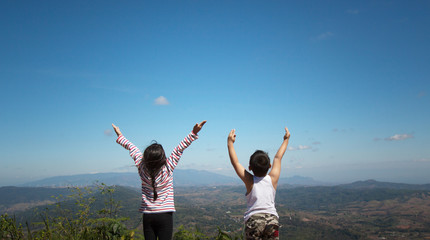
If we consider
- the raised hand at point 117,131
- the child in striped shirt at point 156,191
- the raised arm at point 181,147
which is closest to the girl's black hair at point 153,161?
the child in striped shirt at point 156,191

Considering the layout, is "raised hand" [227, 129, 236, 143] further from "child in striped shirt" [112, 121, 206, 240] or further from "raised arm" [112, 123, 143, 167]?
"raised arm" [112, 123, 143, 167]

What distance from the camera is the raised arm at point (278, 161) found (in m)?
2.93

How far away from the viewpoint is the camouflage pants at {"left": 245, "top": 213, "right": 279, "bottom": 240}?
267 cm

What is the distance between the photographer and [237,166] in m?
2.97

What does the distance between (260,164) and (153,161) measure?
4.16 feet

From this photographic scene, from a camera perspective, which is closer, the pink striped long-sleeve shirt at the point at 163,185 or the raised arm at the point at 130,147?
the pink striped long-sleeve shirt at the point at 163,185

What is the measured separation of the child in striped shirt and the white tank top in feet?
3.07

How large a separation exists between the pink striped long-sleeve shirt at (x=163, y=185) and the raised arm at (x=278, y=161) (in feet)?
3.54

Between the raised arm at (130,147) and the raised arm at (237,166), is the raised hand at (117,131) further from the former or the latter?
the raised arm at (237,166)

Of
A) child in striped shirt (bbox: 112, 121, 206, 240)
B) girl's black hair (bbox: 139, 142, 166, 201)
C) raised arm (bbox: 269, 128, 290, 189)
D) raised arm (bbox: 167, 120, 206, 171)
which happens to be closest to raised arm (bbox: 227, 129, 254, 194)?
raised arm (bbox: 269, 128, 290, 189)

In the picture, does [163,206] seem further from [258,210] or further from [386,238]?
[386,238]

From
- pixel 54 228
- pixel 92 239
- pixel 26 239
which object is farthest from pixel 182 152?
pixel 26 239

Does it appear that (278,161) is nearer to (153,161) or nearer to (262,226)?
(262,226)

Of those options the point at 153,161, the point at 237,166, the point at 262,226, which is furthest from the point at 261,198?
the point at 153,161
